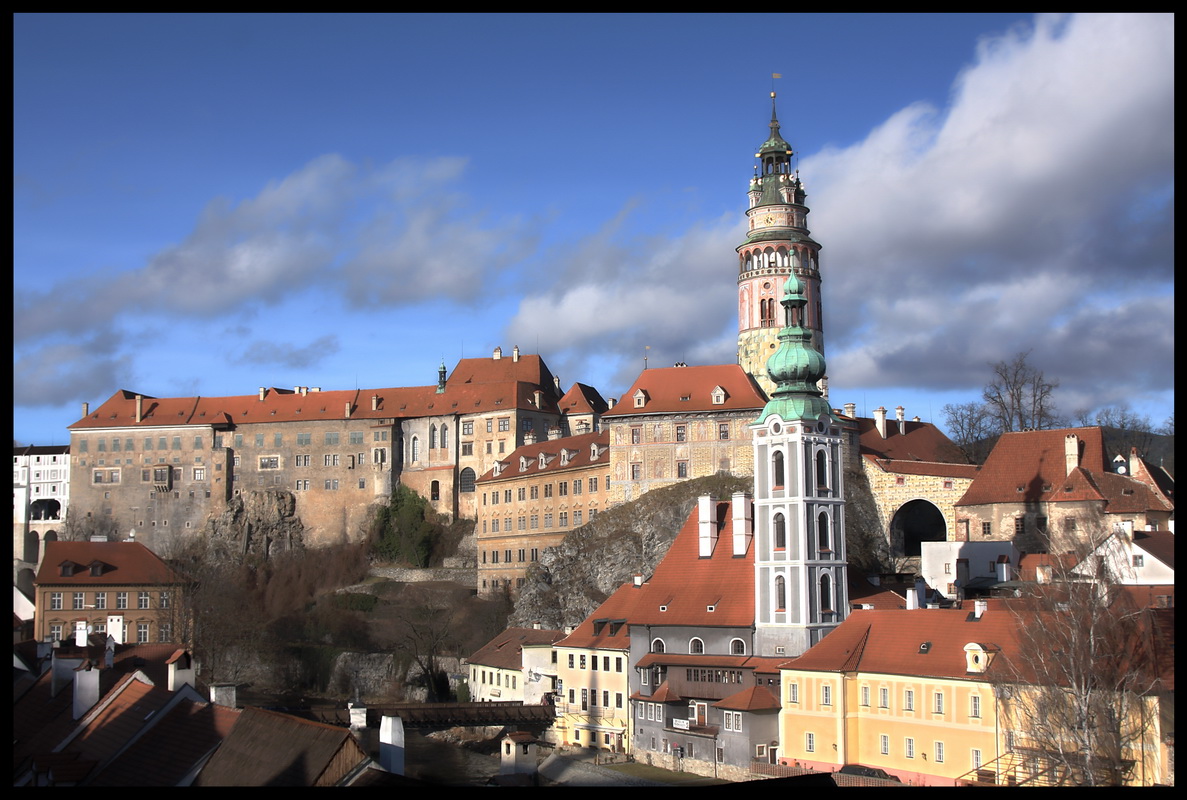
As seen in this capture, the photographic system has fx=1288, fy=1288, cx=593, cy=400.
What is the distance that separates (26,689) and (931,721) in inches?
899

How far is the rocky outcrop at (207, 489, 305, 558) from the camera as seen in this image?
8462 cm

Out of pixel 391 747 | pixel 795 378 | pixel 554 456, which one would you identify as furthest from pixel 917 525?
pixel 391 747

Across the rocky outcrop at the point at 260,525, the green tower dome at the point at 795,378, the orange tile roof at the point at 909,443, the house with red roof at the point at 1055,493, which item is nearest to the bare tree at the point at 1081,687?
the green tower dome at the point at 795,378


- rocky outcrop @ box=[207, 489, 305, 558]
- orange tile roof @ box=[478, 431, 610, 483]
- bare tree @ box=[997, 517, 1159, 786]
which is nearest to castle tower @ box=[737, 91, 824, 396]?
orange tile roof @ box=[478, 431, 610, 483]

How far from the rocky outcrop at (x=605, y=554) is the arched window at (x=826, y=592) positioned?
16.3m

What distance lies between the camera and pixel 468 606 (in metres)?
68.2

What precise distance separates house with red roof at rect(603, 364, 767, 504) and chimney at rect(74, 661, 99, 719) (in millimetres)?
42225

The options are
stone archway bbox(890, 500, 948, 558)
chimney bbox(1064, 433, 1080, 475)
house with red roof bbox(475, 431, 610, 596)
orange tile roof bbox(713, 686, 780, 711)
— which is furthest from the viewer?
house with red roof bbox(475, 431, 610, 596)

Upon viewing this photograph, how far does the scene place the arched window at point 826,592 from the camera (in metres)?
43.6

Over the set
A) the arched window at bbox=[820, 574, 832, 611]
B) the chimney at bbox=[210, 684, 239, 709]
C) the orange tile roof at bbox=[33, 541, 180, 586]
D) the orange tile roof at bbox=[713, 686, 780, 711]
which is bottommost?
the orange tile roof at bbox=[713, 686, 780, 711]

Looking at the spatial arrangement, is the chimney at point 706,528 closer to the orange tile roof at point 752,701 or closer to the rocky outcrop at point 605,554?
the orange tile roof at point 752,701

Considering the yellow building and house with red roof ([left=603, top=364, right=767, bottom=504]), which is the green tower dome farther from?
house with red roof ([left=603, top=364, right=767, bottom=504])

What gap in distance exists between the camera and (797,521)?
143ft

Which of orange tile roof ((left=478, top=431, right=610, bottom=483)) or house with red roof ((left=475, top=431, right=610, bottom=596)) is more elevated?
orange tile roof ((left=478, top=431, right=610, bottom=483))
